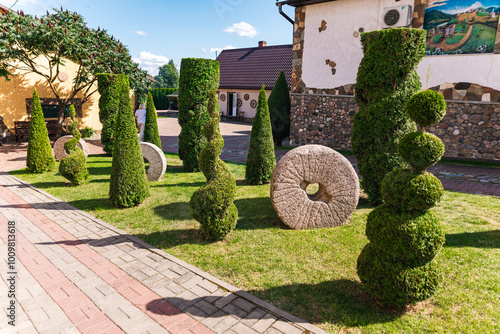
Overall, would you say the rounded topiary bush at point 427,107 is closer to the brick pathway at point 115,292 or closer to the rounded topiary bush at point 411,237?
the rounded topiary bush at point 411,237

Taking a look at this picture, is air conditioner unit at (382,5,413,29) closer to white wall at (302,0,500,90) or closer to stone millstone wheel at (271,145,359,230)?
white wall at (302,0,500,90)

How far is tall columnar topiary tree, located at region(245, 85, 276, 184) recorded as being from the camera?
9039 mm

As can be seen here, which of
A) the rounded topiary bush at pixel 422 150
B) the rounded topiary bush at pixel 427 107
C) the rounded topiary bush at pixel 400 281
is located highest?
the rounded topiary bush at pixel 427 107

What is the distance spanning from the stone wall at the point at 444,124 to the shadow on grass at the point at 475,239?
7.28 meters

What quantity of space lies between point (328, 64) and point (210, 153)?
35.4ft

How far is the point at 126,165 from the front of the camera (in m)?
6.80

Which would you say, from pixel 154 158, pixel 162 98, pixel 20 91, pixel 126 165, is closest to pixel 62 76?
pixel 20 91

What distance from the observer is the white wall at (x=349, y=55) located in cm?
1077

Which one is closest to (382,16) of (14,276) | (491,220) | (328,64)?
(328,64)

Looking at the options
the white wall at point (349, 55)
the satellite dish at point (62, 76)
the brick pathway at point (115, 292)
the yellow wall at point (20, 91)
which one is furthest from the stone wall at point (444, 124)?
the yellow wall at point (20, 91)

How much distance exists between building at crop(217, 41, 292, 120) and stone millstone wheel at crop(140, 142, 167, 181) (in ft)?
64.1

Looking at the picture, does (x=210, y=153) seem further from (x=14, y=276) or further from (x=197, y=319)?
(x=14, y=276)

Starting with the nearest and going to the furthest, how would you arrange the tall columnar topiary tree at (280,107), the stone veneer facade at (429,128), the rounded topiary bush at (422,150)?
the rounded topiary bush at (422,150) → the stone veneer facade at (429,128) → the tall columnar topiary tree at (280,107)

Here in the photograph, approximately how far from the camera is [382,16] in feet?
39.9
